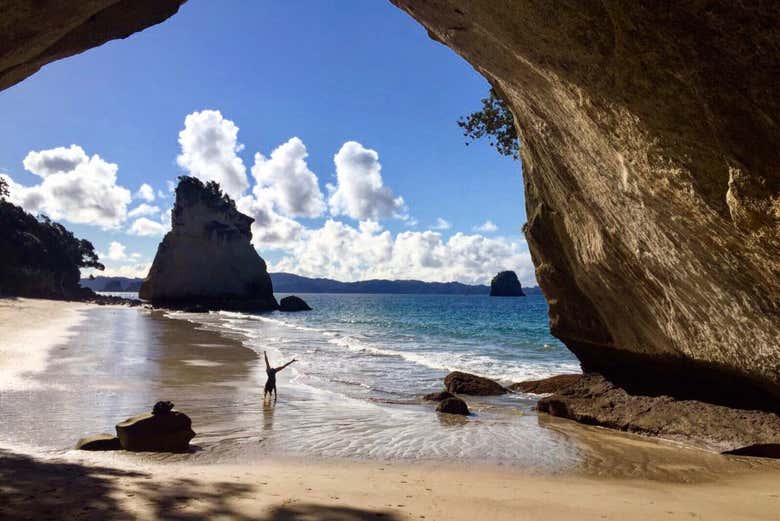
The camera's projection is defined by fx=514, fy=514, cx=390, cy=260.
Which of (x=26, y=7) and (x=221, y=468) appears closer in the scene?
(x=26, y=7)

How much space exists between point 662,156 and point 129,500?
20.7 ft

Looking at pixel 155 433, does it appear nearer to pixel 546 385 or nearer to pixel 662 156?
pixel 662 156

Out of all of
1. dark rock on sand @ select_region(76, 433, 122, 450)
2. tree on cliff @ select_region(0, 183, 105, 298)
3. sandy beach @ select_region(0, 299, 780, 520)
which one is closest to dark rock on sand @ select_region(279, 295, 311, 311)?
tree on cliff @ select_region(0, 183, 105, 298)

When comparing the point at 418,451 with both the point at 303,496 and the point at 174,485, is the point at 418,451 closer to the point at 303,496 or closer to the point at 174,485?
the point at 303,496

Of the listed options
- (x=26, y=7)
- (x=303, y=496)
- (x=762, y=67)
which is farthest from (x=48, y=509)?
(x=762, y=67)

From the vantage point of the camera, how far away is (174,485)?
570cm

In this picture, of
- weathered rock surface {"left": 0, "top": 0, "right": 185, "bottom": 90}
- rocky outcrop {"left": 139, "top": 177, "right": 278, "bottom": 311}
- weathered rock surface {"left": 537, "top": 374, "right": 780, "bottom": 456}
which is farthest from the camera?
rocky outcrop {"left": 139, "top": 177, "right": 278, "bottom": 311}

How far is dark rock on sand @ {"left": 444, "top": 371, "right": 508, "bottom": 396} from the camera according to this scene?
1501 centimetres

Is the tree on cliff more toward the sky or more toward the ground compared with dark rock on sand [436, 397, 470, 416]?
more toward the sky

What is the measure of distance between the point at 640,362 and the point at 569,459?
137 inches

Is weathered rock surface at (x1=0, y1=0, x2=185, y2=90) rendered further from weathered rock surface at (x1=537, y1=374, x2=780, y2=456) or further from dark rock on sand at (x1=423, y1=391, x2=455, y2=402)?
weathered rock surface at (x1=537, y1=374, x2=780, y2=456)

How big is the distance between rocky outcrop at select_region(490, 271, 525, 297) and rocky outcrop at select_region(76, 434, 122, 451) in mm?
162196

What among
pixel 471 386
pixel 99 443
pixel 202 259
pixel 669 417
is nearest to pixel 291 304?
pixel 202 259

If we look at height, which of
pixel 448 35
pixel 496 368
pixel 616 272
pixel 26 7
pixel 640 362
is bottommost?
pixel 496 368
